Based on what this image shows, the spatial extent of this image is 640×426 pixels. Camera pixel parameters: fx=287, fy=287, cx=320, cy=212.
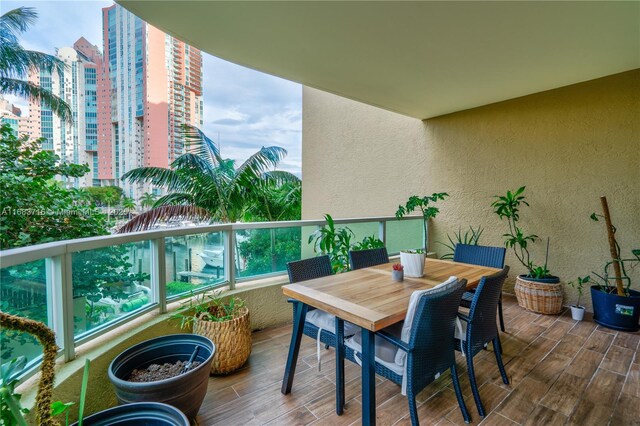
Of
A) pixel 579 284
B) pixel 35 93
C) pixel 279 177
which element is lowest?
pixel 579 284

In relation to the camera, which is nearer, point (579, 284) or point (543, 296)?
point (543, 296)

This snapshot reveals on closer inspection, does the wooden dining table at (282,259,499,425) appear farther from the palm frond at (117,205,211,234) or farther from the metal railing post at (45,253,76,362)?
the palm frond at (117,205,211,234)

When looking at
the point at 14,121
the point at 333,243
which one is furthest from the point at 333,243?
the point at 14,121

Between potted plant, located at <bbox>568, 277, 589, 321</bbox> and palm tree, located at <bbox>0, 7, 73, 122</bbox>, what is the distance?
461 inches

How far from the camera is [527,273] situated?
13.7 feet

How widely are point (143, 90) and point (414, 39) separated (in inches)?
443

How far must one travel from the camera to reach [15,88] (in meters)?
7.38

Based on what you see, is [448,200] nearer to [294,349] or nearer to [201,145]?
[294,349]

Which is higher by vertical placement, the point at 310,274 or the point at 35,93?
the point at 35,93

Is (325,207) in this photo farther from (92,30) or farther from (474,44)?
(92,30)

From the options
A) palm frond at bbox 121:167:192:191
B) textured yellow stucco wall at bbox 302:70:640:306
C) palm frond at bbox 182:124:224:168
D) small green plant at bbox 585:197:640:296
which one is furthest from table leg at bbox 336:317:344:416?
palm frond at bbox 121:167:192:191

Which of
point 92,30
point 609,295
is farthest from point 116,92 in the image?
point 609,295

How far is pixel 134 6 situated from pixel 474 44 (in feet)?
8.57

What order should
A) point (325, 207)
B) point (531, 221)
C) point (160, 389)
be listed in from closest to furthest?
point (160, 389), point (531, 221), point (325, 207)
